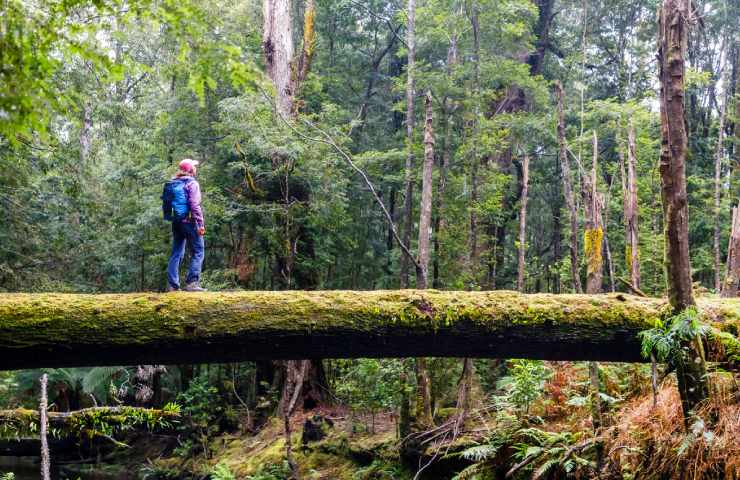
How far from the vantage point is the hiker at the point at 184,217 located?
707cm

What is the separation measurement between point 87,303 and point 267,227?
321 inches

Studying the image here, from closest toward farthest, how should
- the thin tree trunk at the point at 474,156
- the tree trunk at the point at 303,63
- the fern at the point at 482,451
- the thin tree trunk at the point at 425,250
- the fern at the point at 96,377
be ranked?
the fern at the point at 482,451
the thin tree trunk at the point at 425,250
the thin tree trunk at the point at 474,156
the tree trunk at the point at 303,63
the fern at the point at 96,377

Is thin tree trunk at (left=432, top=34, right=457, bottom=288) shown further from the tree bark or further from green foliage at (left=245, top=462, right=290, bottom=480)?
green foliage at (left=245, top=462, right=290, bottom=480)

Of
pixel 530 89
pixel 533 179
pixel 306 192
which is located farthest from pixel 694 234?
pixel 306 192

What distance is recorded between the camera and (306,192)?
13695mm

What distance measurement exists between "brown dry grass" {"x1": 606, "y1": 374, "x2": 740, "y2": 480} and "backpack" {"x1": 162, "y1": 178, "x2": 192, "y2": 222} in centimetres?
553

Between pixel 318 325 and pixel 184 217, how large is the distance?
2449 millimetres

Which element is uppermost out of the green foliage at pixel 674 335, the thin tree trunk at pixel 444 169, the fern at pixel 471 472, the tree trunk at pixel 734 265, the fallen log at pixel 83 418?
the thin tree trunk at pixel 444 169

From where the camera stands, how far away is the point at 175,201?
23.1 ft

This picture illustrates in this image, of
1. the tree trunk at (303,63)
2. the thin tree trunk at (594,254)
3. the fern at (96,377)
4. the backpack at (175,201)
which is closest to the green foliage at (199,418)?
the fern at (96,377)

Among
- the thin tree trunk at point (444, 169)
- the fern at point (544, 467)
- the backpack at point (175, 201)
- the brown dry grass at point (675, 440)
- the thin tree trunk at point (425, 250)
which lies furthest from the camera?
the thin tree trunk at point (444, 169)

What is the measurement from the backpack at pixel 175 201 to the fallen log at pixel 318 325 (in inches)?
59.4

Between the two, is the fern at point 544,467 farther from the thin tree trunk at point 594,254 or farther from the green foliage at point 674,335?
the green foliage at point 674,335

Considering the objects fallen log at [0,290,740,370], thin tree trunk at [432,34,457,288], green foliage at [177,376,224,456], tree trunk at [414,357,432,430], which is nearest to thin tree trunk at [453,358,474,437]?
tree trunk at [414,357,432,430]
